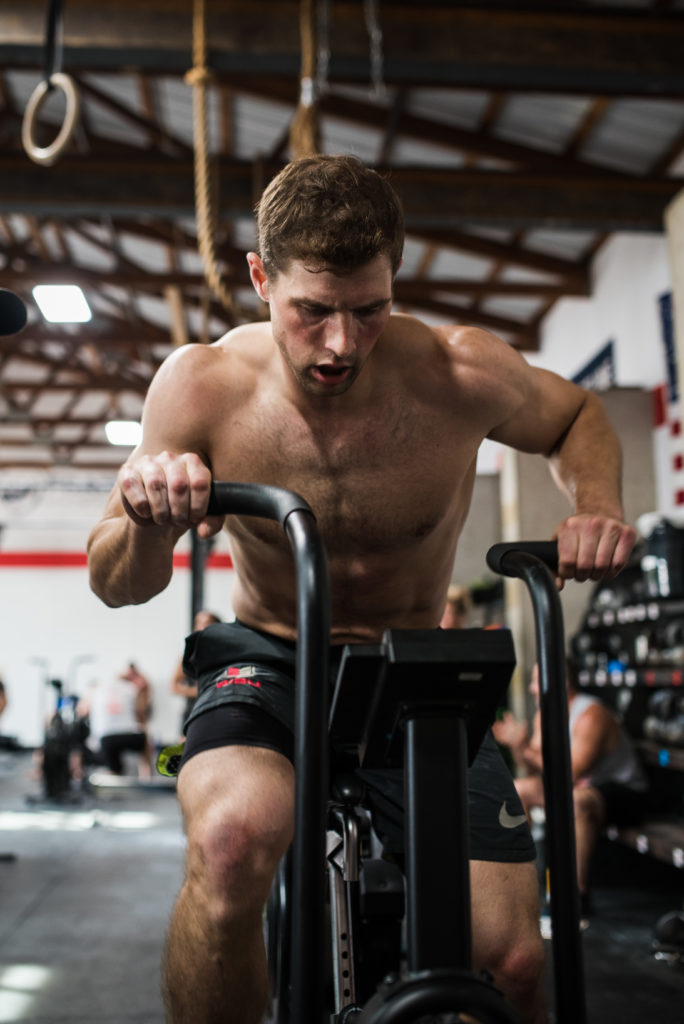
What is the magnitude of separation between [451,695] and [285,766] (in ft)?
1.37

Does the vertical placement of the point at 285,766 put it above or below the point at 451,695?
below

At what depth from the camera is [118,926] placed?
3707mm

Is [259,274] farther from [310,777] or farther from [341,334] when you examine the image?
[310,777]

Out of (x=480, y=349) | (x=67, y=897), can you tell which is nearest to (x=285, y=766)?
(x=480, y=349)

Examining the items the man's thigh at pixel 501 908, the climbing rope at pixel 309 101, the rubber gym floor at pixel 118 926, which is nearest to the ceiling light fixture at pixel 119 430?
the climbing rope at pixel 309 101

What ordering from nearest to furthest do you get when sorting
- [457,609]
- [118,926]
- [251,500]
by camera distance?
[251,500] < [118,926] < [457,609]

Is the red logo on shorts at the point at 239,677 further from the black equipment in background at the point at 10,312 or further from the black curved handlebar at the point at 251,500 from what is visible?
the black equipment in background at the point at 10,312

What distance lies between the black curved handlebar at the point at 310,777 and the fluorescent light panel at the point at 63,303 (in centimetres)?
313

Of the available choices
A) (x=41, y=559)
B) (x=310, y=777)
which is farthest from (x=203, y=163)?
(x=41, y=559)

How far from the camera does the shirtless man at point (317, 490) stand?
116cm

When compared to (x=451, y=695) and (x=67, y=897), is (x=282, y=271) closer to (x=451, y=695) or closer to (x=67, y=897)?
(x=451, y=695)

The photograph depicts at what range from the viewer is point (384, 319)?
1.27 metres

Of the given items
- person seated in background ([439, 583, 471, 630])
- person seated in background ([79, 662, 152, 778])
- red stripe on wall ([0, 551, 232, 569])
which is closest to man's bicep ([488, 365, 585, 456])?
person seated in background ([439, 583, 471, 630])

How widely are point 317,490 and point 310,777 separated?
0.67 meters
